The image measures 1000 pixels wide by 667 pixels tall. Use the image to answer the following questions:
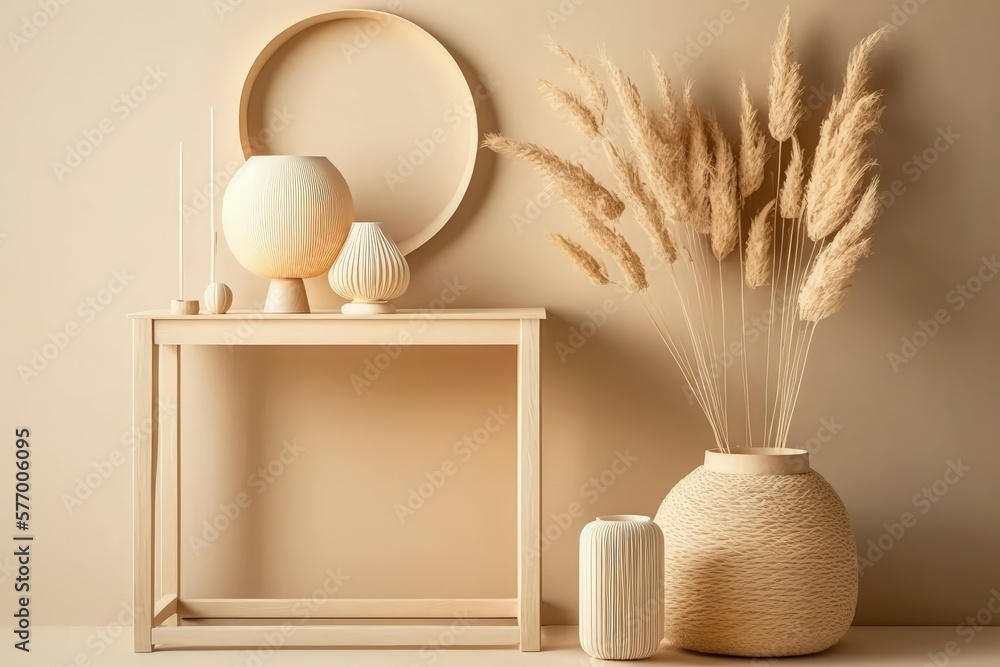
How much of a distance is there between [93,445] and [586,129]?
1338mm

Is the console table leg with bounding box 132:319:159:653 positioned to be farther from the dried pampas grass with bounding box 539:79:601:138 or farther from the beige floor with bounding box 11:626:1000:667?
the dried pampas grass with bounding box 539:79:601:138

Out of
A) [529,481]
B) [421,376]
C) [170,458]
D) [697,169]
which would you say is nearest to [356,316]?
[421,376]

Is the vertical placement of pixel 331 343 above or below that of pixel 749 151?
below

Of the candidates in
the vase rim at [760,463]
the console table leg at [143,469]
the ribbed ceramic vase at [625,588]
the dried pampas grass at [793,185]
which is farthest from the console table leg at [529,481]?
the console table leg at [143,469]

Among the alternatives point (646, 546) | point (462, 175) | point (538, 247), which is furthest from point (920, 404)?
point (462, 175)

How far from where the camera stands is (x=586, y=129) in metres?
2.18

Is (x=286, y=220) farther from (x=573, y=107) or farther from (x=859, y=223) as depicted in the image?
(x=859, y=223)

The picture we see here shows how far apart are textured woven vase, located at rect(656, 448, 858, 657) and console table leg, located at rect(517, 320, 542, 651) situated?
0.29 m

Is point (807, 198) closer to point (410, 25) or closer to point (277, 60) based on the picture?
point (410, 25)

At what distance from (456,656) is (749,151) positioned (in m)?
1.24

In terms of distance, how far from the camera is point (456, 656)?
2068mm

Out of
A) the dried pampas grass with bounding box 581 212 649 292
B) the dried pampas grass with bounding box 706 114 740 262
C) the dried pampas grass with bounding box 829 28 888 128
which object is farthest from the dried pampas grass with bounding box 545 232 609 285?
the dried pampas grass with bounding box 829 28 888 128

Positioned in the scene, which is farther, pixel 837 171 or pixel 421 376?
pixel 421 376

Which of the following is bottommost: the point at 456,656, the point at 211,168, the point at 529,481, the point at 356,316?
the point at 456,656
